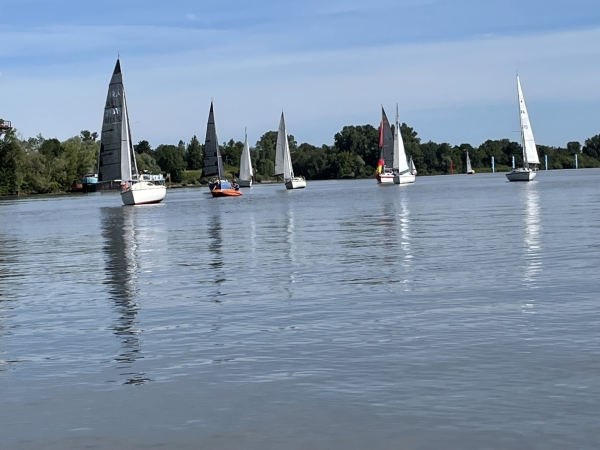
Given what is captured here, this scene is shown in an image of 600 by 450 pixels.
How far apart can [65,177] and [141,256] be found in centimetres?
15714

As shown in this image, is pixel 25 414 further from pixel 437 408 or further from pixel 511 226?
pixel 511 226

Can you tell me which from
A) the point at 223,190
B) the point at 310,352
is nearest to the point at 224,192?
the point at 223,190

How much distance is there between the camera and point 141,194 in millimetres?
82312

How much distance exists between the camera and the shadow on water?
12.9m

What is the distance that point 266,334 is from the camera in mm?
14305

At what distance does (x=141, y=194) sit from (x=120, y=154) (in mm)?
4027

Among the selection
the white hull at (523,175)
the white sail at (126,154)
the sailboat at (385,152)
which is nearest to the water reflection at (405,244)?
the white sail at (126,154)

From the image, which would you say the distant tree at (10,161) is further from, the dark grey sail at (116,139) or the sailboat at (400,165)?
the dark grey sail at (116,139)

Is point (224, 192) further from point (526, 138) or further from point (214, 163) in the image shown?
point (526, 138)

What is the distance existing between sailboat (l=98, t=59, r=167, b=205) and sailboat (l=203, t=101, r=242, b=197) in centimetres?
1979

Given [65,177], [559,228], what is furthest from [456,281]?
[65,177]

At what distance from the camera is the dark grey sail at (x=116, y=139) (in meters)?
83.1

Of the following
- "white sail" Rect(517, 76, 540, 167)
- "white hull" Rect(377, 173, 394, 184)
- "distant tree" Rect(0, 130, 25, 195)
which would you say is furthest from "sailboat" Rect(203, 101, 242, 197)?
"distant tree" Rect(0, 130, 25, 195)

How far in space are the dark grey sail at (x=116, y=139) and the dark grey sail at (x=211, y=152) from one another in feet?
73.8
